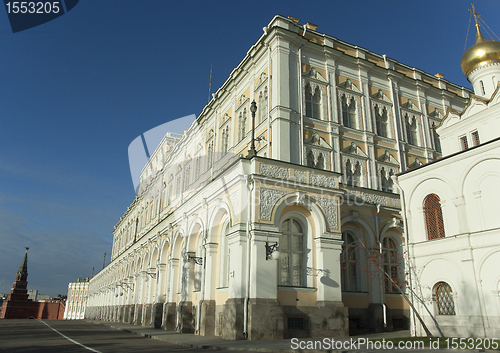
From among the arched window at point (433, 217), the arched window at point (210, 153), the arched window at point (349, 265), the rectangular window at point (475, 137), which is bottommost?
the arched window at point (349, 265)

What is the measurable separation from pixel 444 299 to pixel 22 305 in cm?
10118

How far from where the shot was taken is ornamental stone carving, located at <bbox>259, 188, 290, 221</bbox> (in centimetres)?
1609

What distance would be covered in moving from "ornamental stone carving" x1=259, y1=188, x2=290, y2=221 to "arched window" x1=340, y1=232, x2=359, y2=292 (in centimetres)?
501

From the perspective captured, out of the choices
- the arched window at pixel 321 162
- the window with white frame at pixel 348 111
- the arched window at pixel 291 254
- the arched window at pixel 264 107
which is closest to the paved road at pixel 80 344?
the arched window at pixel 291 254

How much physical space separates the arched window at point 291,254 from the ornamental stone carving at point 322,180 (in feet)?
6.37

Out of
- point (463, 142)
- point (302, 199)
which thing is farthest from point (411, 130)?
point (302, 199)

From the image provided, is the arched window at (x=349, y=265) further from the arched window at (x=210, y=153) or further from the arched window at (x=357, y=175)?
the arched window at (x=210, y=153)

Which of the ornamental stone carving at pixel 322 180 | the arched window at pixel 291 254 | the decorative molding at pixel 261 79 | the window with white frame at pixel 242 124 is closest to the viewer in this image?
the arched window at pixel 291 254

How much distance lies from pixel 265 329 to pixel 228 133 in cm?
1780

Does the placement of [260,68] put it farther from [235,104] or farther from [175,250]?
[175,250]

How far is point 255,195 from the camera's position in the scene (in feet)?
53.0

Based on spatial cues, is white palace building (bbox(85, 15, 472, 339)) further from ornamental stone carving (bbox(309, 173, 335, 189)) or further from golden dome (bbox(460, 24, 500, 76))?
golden dome (bbox(460, 24, 500, 76))

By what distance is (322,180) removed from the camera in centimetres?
1792

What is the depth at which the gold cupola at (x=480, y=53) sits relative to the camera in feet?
75.4
